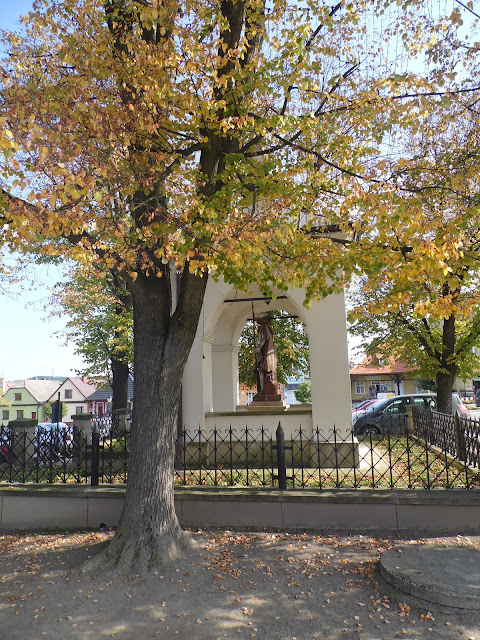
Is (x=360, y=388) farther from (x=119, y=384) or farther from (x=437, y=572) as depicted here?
(x=437, y=572)

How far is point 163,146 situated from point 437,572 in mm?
6019

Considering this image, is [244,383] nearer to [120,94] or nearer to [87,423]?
[87,423]

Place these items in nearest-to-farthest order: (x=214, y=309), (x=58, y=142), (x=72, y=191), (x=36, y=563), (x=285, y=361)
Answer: (x=72, y=191), (x=58, y=142), (x=36, y=563), (x=214, y=309), (x=285, y=361)

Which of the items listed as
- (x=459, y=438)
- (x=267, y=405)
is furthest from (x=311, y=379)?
(x=459, y=438)

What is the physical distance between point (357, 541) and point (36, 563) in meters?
4.01

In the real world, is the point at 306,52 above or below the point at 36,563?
above

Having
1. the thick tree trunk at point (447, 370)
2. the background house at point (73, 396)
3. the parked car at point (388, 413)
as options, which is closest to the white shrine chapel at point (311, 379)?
the thick tree trunk at point (447, 370)

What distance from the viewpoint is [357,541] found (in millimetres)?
6258

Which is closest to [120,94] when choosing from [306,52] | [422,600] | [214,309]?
[306,52]

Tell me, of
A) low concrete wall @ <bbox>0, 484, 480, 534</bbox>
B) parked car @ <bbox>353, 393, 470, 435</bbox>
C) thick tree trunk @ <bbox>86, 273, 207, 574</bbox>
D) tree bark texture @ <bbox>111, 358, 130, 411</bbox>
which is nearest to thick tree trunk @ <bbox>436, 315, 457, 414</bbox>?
parked car @ <bbox>353, 393, 470, 435</bbox>

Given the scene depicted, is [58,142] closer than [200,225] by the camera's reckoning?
Yes

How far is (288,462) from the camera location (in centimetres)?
1034

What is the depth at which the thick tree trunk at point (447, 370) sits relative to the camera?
15648 millimetres

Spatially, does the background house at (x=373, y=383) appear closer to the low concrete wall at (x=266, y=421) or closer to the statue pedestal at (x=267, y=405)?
the statue pedestal at (x=267, y=405)
